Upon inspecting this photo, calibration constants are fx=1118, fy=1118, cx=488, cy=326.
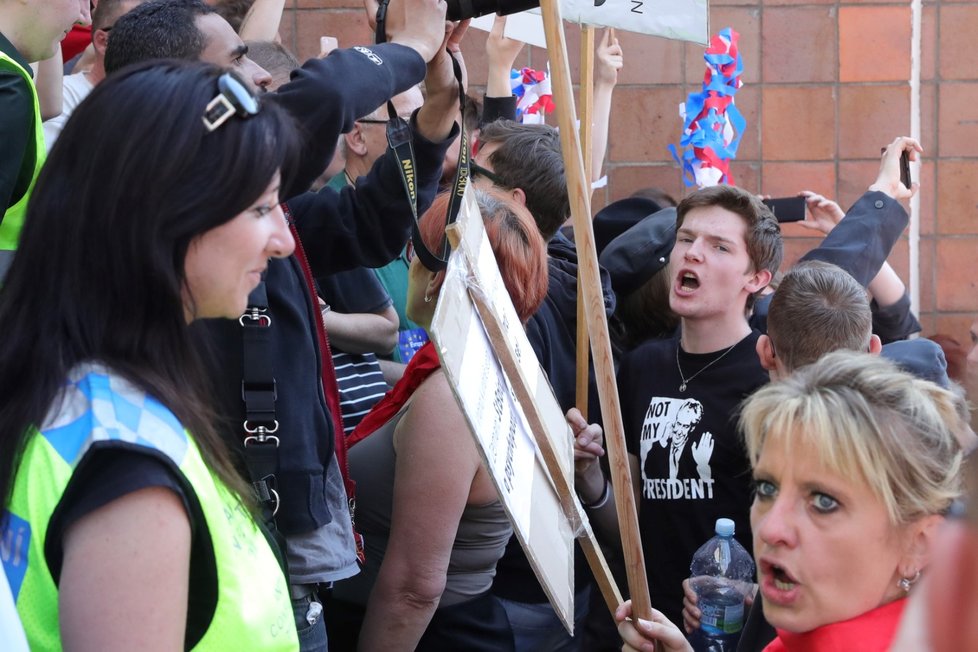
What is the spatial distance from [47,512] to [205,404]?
0.75 ft

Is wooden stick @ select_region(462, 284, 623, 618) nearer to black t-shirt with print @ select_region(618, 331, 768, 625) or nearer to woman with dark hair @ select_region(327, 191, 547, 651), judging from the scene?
woman with dark hair @ select_region(327, 191, 547, 651)

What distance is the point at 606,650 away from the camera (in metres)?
2.52

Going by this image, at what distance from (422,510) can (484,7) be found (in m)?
0.84

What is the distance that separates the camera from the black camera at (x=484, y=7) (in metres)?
1.77

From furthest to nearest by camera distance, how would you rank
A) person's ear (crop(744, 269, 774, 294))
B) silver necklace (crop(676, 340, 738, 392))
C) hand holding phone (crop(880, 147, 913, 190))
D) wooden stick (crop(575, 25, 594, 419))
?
hand holding phone (crop(880, 147, 913, 190)), person's ear (crop(744, 269, 774, 294)), silver necklace (crop(676, 340, 738, 392)), wooden stick (crop(575, 25, 594, 419))

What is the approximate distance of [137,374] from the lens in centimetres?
105

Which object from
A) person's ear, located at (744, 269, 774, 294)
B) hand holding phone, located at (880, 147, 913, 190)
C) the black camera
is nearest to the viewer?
the black camera

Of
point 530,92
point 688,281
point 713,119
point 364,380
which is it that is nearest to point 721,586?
point 688,281

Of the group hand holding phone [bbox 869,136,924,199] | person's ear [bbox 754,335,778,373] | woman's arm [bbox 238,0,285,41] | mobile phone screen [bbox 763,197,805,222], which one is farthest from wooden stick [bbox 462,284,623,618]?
woman's arm [bbox 238,0,285,41]

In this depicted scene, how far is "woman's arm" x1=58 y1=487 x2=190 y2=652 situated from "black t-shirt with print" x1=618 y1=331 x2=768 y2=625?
151cm

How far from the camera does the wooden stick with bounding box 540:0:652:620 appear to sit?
1.64 m

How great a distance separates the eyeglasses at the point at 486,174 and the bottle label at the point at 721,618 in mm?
1236

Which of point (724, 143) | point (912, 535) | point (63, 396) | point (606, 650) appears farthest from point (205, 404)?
point (724, 143)

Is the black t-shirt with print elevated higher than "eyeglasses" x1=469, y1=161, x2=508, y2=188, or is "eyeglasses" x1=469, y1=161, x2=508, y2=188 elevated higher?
"eyeglasses" x1=469, y1=161, x2=508, y2=188
